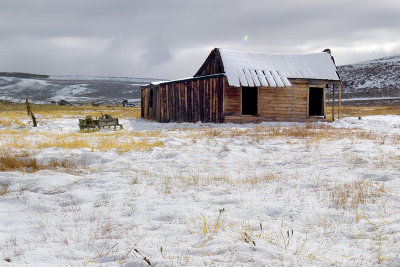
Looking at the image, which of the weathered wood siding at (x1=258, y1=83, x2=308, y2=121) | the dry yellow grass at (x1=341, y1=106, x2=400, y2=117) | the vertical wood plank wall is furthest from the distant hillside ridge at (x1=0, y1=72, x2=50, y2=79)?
the weathered wood siding at (x1=258, y1=83, x2=308, y2=121)

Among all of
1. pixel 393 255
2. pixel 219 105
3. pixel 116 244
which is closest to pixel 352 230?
pixel 393 255

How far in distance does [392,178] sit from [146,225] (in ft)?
13.6

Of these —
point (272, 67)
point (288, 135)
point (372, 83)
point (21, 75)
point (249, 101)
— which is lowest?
point (288, 135)

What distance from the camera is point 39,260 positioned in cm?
270

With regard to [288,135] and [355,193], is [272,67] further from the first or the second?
[355,193]

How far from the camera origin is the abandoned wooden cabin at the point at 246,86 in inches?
742

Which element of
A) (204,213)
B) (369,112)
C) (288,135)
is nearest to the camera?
(204,213)

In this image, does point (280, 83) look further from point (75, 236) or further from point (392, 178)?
point (75, 236)

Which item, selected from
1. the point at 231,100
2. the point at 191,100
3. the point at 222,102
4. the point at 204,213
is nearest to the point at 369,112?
the point at 231,100

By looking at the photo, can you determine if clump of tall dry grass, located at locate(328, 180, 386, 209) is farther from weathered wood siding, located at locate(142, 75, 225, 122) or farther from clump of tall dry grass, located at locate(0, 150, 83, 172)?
weathered wood siding, located at locate(142, 75, 225, 122)

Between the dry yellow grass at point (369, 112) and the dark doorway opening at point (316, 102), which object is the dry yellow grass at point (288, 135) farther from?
the dry yellow grass at point (369, 112)

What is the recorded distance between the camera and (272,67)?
20.7 meters

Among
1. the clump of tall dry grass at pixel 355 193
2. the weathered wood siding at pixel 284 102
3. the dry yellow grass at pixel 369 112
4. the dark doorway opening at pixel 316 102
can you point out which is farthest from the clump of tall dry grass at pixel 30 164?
the dry yellow grass at pixel 369 112

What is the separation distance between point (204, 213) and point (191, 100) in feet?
53.4
